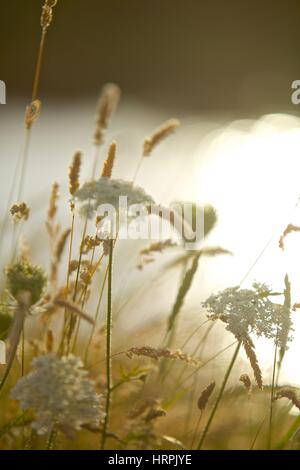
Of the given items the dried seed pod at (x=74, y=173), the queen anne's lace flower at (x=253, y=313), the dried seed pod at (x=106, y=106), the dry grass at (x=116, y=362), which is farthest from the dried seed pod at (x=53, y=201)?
the queen anne's lace flower at (x=253, y=313)

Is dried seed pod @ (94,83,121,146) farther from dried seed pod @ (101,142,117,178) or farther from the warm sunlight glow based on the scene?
the warm sunlight glow

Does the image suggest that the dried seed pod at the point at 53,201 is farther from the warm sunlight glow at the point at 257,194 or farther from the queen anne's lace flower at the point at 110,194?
the warm sunlight glow at the point at 257,194

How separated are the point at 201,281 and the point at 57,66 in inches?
465

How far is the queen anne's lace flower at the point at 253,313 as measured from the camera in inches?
96.0

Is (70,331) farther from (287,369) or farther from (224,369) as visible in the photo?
(287,369)

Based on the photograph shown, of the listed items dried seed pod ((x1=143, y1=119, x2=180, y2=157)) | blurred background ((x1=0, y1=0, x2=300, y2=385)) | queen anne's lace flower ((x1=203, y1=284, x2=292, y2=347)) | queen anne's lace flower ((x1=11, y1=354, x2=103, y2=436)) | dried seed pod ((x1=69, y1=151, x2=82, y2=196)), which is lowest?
queen anne's lace flower ((x1=11, y1=354, x2=103, y2=436))

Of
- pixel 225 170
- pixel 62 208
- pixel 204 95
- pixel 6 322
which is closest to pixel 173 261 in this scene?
pixel 6 322

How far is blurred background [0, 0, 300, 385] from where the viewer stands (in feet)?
15.9

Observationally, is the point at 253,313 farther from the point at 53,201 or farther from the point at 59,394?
the point at 53,201

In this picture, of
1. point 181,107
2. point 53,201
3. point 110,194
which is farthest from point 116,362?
point 181,107

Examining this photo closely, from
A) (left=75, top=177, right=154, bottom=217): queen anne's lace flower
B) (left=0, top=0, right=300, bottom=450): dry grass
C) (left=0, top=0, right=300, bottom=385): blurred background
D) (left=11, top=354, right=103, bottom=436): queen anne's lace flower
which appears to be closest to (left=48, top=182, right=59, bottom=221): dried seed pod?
(left=0, top=0, right=300, bottom=450): dry grass

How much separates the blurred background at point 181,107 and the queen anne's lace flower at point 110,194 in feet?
4.52

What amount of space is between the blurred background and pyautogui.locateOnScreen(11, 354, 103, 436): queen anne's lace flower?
1576 mm

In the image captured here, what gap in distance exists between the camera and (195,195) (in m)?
6.66
